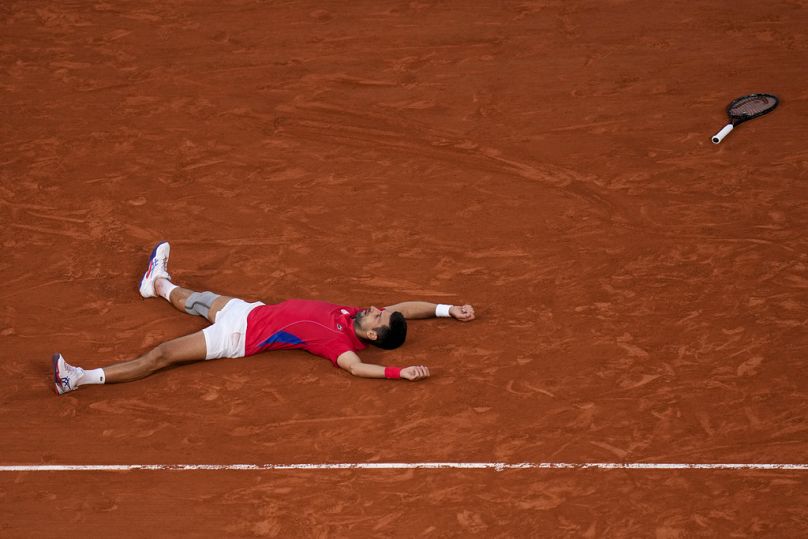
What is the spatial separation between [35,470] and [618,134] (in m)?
6.75

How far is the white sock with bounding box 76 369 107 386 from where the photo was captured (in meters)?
9.67

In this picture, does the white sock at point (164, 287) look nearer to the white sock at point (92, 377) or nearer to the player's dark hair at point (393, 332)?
the white sock at point (92, 377)

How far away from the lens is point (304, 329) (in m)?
9.94

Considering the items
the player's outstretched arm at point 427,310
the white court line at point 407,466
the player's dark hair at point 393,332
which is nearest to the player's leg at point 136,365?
the white court line at point 407,466

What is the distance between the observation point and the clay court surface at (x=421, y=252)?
349 inches

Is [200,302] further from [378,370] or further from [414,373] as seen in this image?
[414,373]

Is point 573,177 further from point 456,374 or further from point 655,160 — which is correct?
point 456,374

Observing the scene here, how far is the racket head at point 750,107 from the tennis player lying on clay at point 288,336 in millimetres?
4150

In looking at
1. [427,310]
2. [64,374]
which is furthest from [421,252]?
[64,374]

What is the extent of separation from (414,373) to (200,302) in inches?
83.4

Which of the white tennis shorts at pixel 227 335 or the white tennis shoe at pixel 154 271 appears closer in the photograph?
the white tennis shorts at pixel 227 335

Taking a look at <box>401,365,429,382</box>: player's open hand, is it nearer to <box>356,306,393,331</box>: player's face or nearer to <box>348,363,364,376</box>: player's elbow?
<box>348,363,364,376</box>: player's elbow

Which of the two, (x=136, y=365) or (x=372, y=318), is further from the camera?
(x=372, y=318)

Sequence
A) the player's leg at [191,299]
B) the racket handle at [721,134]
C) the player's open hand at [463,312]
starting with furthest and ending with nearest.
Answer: the racket handle at [721,134]
the player's leg at [191,299]
the player's open hand at [463,312]
